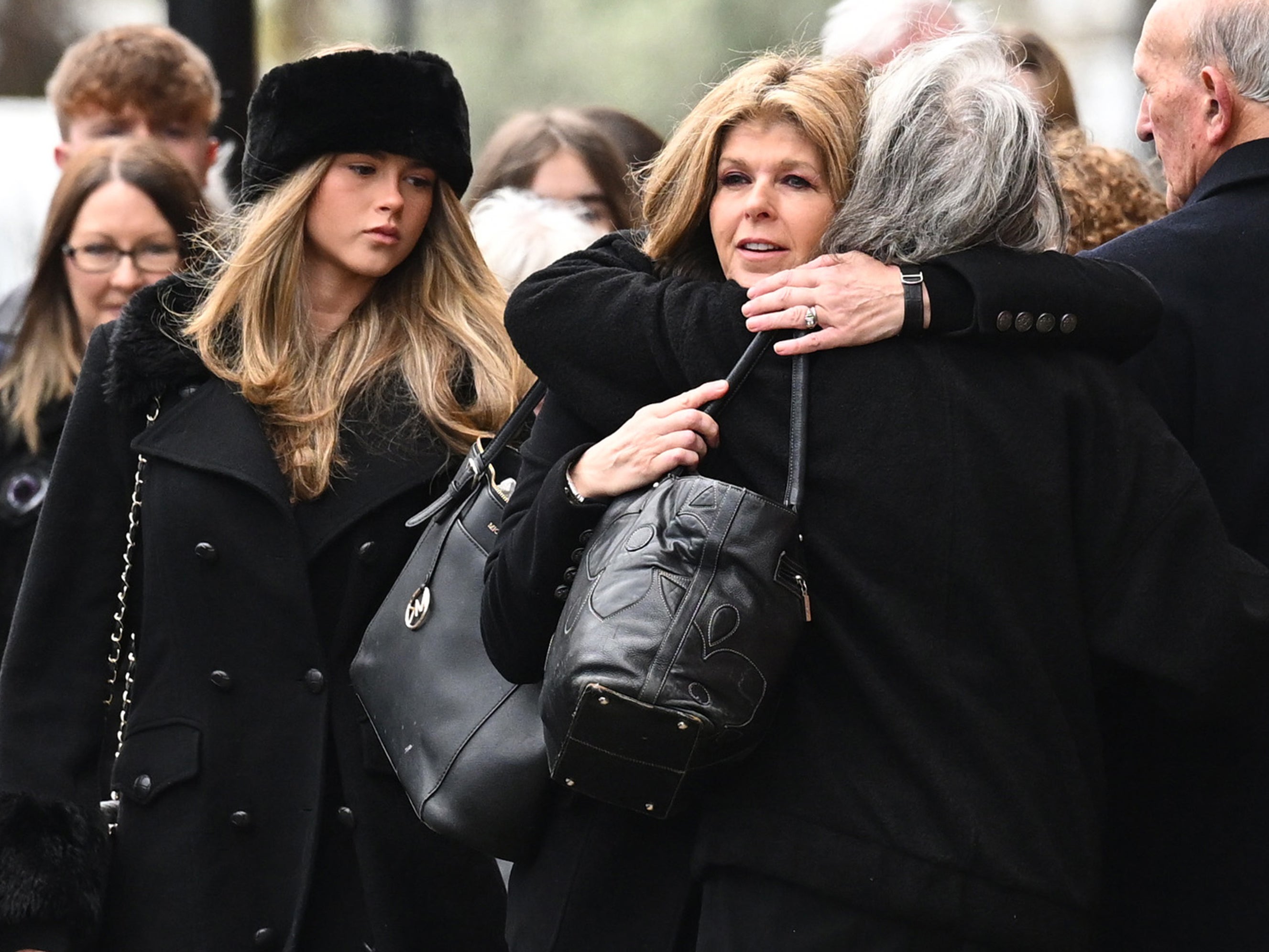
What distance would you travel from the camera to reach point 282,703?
320cm

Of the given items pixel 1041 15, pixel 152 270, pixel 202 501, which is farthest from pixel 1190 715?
pixel 1041 15

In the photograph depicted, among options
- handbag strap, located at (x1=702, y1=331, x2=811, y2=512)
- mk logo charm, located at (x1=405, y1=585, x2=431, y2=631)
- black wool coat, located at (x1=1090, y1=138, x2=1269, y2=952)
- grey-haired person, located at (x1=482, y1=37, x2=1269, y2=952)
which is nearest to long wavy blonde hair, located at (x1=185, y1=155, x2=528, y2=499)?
mk logo charm, located at (x1=405, y1=585, x2=431, y2=631)

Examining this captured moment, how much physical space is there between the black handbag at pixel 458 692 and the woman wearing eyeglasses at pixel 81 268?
1604mm

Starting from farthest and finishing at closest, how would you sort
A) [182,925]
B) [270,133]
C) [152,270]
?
[152,270] → [270,133] → [182,925]

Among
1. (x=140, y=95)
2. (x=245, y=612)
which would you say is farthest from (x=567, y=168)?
(x=245, y=612)

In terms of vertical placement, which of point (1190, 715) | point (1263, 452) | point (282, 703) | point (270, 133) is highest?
point (270, 133)

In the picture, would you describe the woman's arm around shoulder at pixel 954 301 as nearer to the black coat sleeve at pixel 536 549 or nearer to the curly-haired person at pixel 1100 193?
the black coat sleeve at pixel 536 549

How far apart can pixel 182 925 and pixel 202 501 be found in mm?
752

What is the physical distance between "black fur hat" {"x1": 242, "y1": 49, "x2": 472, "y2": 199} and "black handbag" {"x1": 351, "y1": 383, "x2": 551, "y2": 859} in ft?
2.51

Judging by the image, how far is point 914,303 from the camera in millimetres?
2232

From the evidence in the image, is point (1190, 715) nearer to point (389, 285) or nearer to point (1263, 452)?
point (1263, 452)

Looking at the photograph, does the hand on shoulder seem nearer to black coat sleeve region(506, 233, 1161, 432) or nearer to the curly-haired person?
black coat sleeve region(506, 233, 1161, 432)

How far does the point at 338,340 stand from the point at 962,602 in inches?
64.8

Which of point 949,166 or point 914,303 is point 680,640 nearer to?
point 914,303
